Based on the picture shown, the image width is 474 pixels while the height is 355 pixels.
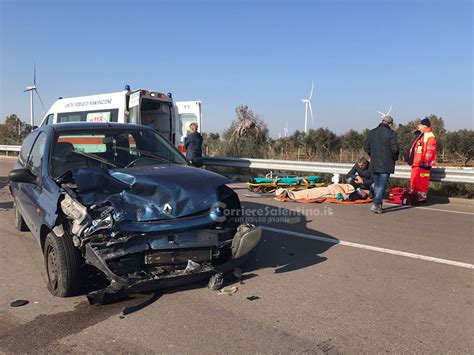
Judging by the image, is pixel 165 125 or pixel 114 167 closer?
pixel 114 167

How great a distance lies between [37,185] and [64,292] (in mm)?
1389

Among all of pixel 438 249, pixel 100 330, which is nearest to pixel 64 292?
pixel 100 330

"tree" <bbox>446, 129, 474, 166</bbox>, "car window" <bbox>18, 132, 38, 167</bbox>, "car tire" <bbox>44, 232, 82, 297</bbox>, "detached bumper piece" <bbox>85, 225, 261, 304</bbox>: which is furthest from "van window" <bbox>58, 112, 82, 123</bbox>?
"tree" <bbox>446, 129, 474, 166</bbox>

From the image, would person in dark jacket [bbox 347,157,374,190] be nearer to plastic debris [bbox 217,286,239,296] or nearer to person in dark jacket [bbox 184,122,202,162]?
person in dark jacket [bbox 184,122,202,162]

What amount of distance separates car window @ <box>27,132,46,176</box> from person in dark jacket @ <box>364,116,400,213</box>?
6154mm

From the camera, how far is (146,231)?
3.59 meters

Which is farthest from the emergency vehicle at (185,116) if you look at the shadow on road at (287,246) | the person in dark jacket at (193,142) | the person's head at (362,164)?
the shadow on road at (287,246)

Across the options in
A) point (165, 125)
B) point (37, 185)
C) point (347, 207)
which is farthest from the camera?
point (165, 125)

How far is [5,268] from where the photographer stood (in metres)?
4.71

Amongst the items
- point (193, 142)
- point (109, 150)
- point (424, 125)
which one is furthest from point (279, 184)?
point (109, 150)

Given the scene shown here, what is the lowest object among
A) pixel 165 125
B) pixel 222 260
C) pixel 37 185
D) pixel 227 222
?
pixel 222 260

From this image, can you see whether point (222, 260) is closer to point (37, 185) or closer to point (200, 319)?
point (200, 319)

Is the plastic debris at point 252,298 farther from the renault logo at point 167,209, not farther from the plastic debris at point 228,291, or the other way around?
the renault logo at point 167,209

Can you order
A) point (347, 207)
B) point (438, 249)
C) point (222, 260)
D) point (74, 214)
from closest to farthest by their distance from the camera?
point (74, 214) → point (222, 260) → point (438, 249) → point (347, 207)
